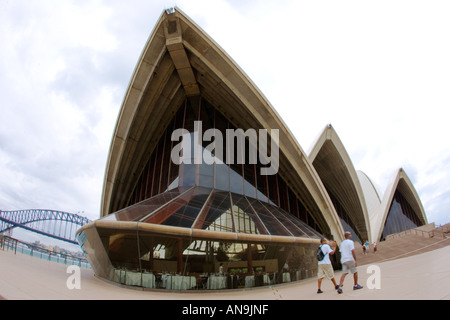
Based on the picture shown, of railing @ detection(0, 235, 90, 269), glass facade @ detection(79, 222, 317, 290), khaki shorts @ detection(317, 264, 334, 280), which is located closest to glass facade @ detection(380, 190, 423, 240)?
glass facade @ detection(79, 222, 317, 290)

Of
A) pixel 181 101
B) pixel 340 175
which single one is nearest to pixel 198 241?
pixel 181 101

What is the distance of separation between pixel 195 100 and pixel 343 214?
57.2 ft

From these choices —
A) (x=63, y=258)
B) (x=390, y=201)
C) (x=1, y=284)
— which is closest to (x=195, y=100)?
(x=63, y=258)

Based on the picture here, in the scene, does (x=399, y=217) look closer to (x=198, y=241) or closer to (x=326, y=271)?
(x=326, y=271)

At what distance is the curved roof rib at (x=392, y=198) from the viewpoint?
85.4 ft

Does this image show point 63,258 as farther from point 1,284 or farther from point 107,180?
point 1,284

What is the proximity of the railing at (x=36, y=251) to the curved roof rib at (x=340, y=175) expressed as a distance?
1555cm

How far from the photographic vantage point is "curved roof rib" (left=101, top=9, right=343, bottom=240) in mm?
12552

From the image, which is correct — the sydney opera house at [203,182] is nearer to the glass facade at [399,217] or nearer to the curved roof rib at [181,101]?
the curved roof rib at [181,101]

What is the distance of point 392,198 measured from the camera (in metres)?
28.2

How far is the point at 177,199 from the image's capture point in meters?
9.92

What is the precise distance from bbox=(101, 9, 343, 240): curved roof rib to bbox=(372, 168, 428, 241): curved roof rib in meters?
15.0

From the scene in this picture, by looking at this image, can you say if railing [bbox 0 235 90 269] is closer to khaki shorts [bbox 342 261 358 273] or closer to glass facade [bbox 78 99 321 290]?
glass facade [bbox 78 99 321 290]
